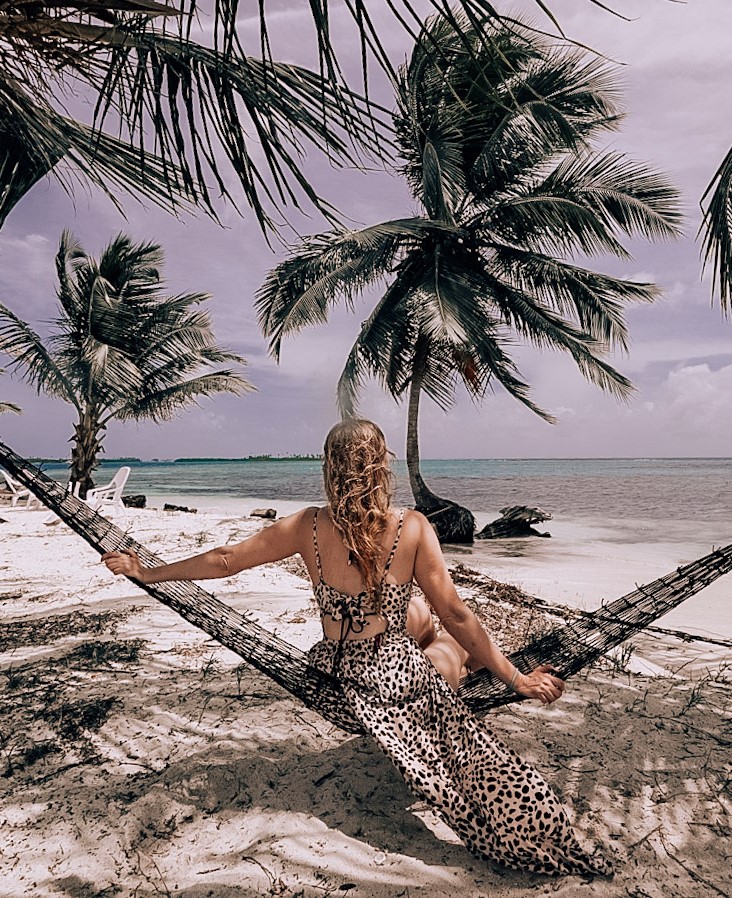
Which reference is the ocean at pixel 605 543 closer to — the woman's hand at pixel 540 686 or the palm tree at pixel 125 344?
the woman's hand at pixel 540 686

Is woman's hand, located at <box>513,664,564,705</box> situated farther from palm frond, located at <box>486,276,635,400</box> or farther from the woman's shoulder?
palm frond, located at <box>486,276,635,400</box>

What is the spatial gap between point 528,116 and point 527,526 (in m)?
6.31

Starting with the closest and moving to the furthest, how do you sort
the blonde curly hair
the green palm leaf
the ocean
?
1. the blonde curly hair
2. the ocean
3. the green palm leaf

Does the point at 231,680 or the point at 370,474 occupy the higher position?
the point at 370,474

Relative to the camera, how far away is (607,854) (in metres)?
1.57

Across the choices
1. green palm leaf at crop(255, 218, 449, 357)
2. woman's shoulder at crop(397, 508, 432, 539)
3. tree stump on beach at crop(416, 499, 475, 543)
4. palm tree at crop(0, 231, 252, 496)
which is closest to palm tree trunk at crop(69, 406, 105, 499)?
palm tree at crop(0, 231, 252, 496)

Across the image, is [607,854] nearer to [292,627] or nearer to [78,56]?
[292,627]

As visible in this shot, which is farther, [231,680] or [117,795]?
[231,680]

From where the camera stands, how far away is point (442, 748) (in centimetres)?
163

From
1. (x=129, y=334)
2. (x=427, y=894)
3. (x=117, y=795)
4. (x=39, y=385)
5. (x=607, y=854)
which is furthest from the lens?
(x=129, y=334)

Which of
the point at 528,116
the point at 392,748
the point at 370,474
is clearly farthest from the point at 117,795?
the point at 528,116

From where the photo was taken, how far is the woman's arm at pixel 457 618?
1697mm

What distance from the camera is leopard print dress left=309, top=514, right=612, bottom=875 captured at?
1497mm

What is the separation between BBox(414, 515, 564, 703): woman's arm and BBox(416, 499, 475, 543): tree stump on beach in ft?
25.7
